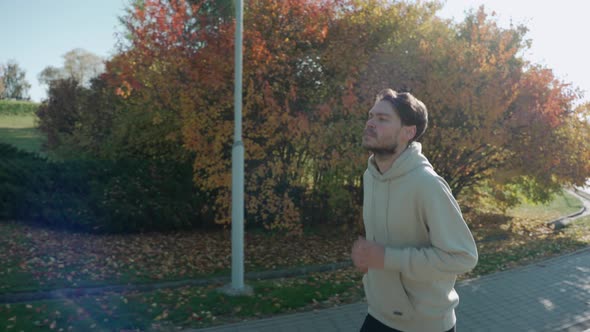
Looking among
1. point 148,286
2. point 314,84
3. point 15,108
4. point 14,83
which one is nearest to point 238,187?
point 148,286

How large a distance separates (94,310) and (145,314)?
560 mm

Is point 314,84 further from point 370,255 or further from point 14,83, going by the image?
point 14,83

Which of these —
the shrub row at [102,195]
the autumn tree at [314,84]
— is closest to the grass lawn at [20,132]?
the shrub row at [102,195]

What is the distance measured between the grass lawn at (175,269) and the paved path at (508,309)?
292mm

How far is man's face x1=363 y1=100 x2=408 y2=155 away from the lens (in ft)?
7.45

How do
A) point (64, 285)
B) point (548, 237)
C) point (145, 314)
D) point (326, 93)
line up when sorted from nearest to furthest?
point (145, 314) < point (64, 285) < point (326, 93) < point (548, 237)

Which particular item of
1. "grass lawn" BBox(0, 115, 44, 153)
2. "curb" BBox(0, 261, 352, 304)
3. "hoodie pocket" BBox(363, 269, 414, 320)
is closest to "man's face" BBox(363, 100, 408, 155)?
"hoodie pocket" BBox(363, 269, 414, 320)

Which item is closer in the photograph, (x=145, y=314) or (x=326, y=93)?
(x=145, y=314)

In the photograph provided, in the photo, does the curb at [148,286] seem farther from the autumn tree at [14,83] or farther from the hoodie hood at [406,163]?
the autumn tree at [14,83]

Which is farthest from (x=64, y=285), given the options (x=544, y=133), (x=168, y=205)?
(x=544, y=133)

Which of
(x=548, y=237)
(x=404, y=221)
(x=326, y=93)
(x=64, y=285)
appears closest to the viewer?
(x=404, y=221)

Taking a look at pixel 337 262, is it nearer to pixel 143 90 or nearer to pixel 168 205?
pixel 168 205

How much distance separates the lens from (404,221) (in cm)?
223

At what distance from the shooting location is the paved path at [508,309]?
5.31m
